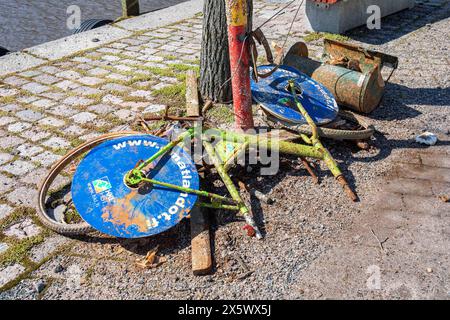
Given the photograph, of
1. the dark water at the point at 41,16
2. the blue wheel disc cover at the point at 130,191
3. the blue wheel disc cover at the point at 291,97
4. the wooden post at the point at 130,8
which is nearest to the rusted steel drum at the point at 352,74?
the blue wheel disc cover at the point at 291,97

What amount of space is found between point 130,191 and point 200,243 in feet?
2.50

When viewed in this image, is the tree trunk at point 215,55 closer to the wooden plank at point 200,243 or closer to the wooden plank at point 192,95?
the wooden plank at point 192,95

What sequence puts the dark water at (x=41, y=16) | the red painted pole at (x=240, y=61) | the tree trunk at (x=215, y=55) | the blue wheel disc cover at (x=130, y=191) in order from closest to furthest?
the blue wheel disc cover at (x=130, y=191)
the red painted pole at (x=240, y=61)
the tree trunk at (x=215, y=55)
the dark water at (x=41, y=16)

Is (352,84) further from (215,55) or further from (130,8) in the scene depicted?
(130,8)

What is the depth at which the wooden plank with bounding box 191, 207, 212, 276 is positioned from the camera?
359 centimetres

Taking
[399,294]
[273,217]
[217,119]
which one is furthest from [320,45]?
[399,294]

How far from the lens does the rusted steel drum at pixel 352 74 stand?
216 inches

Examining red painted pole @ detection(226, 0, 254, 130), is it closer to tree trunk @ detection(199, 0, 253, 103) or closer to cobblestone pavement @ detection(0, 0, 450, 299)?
cobblestone pavement @ detection(0, 0, 450, 299)

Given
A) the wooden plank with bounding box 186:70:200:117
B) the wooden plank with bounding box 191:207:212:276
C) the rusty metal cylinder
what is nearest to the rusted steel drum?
the rusty metal cylinder

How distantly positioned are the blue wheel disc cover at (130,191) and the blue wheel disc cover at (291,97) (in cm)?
126

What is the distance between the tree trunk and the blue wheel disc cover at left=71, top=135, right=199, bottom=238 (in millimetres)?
1866

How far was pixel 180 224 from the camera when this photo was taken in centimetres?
410

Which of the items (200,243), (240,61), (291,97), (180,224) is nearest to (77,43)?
(240,61)
